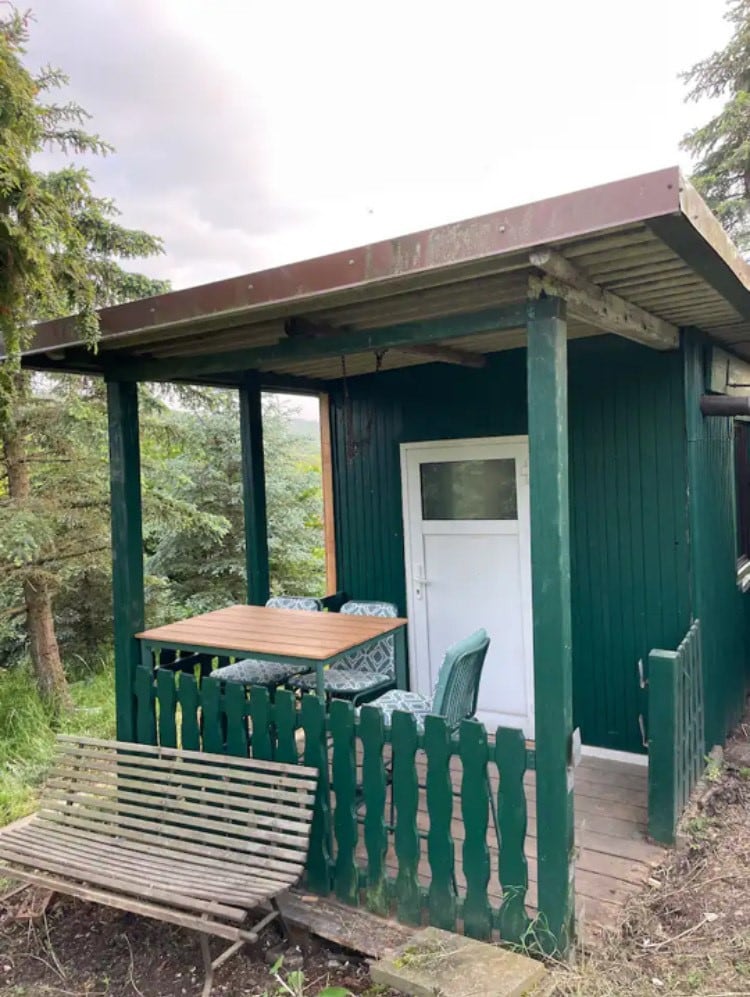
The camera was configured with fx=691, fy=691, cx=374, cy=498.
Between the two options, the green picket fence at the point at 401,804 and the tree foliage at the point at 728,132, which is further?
the tree foliage at the point at 728,132

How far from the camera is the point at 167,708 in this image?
3.21m

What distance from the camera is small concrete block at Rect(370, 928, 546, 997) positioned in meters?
2.04

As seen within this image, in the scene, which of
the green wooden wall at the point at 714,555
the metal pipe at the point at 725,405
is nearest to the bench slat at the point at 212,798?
the green wooden wall at the point at 714,555

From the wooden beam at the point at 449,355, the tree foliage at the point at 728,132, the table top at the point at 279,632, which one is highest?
the tree foliage at the point at 728,132

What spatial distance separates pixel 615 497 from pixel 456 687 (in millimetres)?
1671

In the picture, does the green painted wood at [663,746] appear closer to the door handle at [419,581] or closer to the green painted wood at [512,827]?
the green painted wood at [512,827]

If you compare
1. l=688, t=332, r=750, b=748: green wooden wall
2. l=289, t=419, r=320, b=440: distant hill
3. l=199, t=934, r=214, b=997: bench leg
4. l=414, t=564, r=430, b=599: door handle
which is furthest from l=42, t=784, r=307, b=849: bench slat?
l=289, t=419, r=320, b=440: distant hill

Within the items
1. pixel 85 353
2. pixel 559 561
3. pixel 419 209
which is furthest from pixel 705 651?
pixel 419 209

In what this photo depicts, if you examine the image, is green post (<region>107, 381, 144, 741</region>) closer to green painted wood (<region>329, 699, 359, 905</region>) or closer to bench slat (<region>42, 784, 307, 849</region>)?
bench slat (<region>42, 784, 307, 849</region>)

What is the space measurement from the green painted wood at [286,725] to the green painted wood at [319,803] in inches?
3.4

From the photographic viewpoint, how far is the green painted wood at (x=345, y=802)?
2.65 metres

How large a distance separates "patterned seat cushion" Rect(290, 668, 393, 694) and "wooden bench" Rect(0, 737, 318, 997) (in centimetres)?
76

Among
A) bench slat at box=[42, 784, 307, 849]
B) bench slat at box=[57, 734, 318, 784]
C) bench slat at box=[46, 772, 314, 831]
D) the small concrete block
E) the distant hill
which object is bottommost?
the small concrete block

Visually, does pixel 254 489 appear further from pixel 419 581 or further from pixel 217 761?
pixel 217 761
